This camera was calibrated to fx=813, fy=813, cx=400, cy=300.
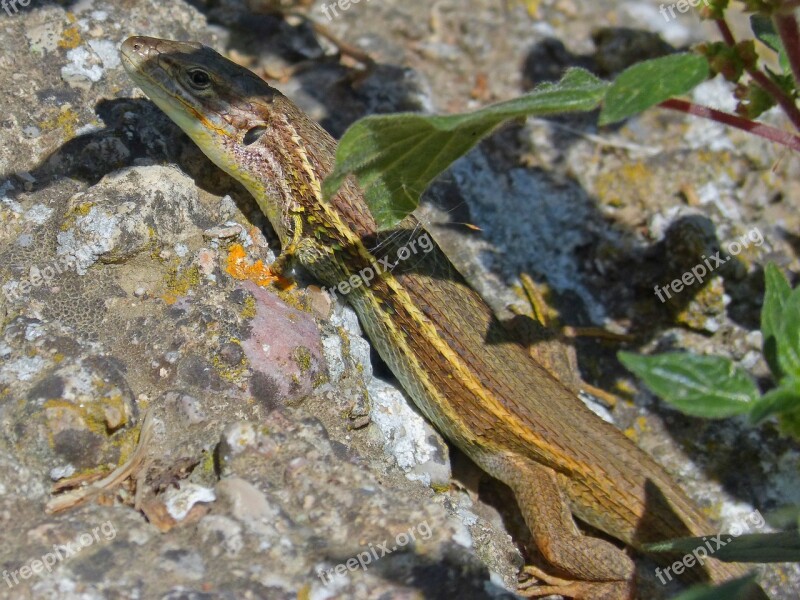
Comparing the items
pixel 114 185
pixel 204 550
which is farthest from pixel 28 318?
pixel 204 550

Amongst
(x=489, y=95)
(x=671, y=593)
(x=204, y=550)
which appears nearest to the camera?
(x=204, y=550)

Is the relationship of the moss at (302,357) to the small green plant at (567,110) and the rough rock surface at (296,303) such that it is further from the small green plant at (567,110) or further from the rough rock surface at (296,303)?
the small green plant at (567,110)

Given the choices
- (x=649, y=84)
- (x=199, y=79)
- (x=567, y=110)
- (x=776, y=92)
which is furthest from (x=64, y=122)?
(x=776, y=92)

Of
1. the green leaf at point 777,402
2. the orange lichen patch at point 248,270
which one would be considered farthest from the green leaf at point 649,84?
the orange lichen patch at point 248,270

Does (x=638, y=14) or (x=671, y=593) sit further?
(x=638, y=14)

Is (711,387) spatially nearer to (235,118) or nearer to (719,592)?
(719,592)

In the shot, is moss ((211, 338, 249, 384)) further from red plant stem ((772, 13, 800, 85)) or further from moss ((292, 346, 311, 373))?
red plant stem ((772, 13, 800, 85))

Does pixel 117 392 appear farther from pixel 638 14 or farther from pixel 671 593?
pixel 638 14
